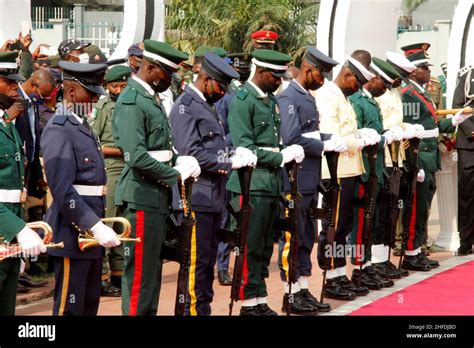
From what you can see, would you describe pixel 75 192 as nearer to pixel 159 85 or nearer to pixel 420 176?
pixel 159 85

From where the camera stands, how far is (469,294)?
32.9 ft

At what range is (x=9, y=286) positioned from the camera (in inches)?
249

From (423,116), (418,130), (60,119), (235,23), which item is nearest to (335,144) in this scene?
(418,130)

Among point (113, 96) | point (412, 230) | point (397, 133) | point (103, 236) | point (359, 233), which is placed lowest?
point (412, 230)

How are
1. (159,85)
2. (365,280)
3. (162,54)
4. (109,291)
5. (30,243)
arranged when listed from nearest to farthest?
(30,243)
(162,54)
(159,85)
(109,291)
(365,280)

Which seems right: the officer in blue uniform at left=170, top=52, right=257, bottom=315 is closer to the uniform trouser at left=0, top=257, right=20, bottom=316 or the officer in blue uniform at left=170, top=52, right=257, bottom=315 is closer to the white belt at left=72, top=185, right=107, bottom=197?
the white belt at left=72, top=185, right=107, bottom=197

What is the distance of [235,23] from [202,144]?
13658 millimetres

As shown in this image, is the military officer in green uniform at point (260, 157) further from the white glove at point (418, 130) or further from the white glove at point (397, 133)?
the white glove at point (418, 130)

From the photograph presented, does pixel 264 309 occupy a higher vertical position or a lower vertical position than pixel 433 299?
higher
